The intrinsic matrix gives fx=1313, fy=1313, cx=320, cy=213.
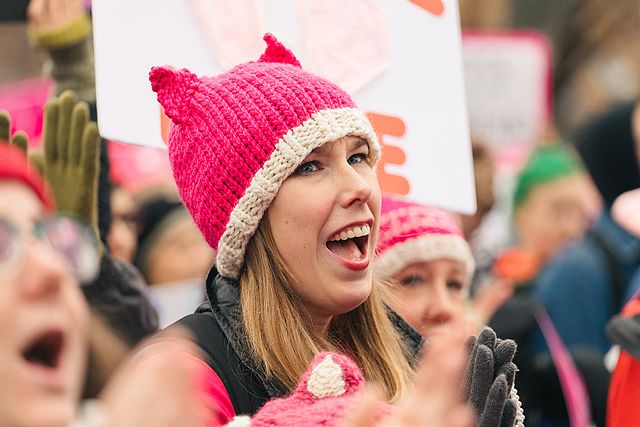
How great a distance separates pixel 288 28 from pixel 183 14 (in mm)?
319

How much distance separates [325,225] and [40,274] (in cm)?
135

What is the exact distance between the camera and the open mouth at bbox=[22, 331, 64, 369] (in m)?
1.68

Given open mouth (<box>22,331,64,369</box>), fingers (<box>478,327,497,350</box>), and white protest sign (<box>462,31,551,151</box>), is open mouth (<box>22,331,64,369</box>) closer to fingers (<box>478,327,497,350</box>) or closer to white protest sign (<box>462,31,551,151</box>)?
fingers (<box>478,327,497,350</box>)

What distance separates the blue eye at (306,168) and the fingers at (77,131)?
0.92 meters

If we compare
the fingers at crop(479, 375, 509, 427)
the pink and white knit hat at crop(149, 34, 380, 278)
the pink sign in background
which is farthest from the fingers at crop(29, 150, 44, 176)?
the pink sign in background

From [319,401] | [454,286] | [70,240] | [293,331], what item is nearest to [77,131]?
[293,331]

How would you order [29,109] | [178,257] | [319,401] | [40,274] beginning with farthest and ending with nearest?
[29,109] < [178,257] < [319,401] < [40,274]

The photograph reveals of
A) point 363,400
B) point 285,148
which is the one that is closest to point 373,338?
point 285,148

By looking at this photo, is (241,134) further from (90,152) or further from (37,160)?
(37,160)

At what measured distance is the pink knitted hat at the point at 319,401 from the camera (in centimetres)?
223

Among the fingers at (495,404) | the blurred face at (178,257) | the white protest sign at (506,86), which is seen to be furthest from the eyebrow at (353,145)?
the white protest sign at (506,86)

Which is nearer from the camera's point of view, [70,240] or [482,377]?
[70,240]

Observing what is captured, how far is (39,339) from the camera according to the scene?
1.67 meters

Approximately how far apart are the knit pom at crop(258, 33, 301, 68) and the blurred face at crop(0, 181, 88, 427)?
1614mm
